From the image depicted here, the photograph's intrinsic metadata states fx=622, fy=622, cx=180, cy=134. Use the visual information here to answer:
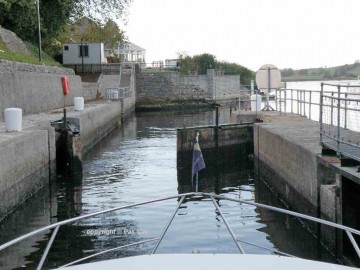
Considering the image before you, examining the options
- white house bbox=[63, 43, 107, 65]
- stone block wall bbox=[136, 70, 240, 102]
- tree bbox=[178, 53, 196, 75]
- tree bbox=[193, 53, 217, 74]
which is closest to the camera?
white house bbox=[63, 43, 107, 65]

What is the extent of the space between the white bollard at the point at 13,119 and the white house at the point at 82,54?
42576 mm

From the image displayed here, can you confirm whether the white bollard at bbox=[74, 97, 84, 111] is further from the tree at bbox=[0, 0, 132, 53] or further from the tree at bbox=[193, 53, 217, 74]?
the tree at bbox=[193, 53, 217, 74]

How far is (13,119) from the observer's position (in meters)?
16.8

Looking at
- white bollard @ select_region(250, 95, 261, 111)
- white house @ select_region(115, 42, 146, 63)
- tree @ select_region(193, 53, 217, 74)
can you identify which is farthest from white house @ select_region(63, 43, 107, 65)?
white bollard @ select_region(250, 95, 261, 111)

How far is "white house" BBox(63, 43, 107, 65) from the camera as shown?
5938 cm

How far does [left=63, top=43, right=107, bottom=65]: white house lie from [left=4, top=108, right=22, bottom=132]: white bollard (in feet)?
140

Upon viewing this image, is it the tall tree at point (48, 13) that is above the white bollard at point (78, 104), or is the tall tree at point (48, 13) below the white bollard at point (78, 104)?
above

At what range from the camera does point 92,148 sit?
27844mm

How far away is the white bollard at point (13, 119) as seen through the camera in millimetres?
16641

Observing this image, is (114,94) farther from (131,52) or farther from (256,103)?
(131,52)

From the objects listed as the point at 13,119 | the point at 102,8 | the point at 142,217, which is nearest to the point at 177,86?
the point at 102,8

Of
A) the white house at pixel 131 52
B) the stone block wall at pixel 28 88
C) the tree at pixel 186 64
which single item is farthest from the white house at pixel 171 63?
the stone block wall at pixel 28 88

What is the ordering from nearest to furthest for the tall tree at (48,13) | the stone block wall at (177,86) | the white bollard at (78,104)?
1. the white bollard at (78,104)
2. the tall tree at (48,13)
3. the stone block wall at (177,86)

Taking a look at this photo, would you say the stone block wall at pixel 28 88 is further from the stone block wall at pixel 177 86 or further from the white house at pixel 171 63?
the white house at pixel 171 63
